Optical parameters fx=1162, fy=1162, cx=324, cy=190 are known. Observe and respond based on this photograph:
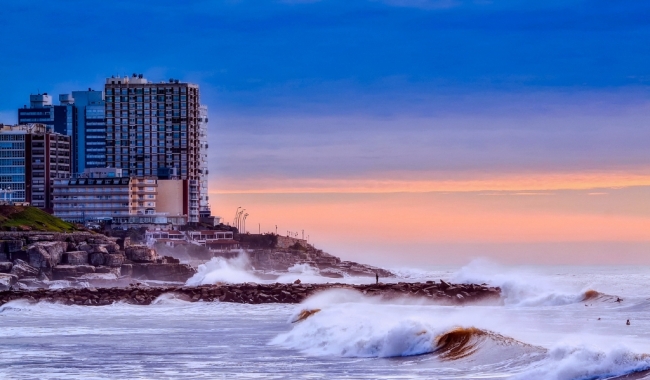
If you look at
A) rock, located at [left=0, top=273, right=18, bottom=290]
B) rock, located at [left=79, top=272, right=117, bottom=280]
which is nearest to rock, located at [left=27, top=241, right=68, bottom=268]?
rock, located at [left=79, top=272, right=117, bottom=280]

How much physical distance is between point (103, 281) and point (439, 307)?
42.6m

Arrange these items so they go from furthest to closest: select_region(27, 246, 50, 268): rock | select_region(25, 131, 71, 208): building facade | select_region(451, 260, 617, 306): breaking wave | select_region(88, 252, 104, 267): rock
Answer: select_region(25, 131, 71, 208): building facade
select_region(88, 252, 104, 267): rock
select_region(27, 246, 50, 268): rock
select_region(451, 260, 617, 306): breaking wave

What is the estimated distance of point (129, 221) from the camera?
135625 mm

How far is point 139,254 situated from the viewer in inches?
3784

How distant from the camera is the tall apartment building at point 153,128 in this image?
157m

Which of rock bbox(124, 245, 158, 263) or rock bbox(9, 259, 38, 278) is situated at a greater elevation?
rock bbox(124, 245, 158, 263)

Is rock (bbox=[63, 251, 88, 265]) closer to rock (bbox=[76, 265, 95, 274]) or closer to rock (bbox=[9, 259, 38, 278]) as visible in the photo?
rock (bbox=[76, 265, 95, 274])

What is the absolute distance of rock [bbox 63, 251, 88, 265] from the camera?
291ft

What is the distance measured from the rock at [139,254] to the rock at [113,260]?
4336mm

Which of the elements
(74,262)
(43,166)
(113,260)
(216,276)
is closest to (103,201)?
(43,166)

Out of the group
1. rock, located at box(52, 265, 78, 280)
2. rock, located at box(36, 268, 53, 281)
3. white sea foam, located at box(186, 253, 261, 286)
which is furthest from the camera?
white sea foam, located at box(186, 253, 261, 286)

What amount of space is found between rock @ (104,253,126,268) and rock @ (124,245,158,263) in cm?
434

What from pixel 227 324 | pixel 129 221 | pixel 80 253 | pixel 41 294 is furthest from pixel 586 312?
pixel 129 221

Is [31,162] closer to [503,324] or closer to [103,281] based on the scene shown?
[103,281]
